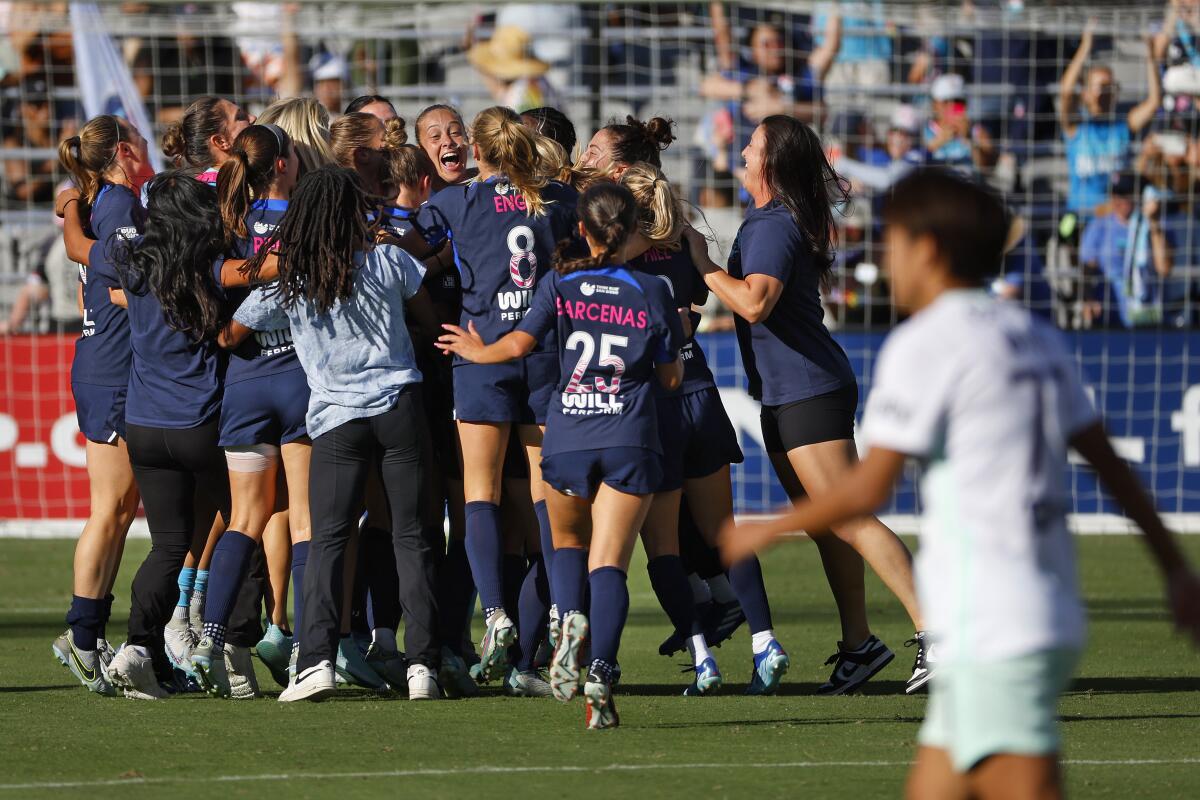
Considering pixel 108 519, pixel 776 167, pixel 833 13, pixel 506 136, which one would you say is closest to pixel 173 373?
pixel 108 519

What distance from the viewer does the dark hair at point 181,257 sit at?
627cm

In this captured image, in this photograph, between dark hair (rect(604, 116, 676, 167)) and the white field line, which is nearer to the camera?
the white field line

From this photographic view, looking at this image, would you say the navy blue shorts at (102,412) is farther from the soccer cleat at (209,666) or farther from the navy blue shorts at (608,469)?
the navy blue shorts at (608,469)

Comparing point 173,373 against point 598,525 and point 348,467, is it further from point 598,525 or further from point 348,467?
point 598,525

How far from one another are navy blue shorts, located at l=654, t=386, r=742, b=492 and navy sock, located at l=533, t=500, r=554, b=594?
0.47m

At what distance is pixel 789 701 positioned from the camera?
6516 mm

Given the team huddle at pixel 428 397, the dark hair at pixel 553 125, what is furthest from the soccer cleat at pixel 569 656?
the dark hair at pixel 553 125

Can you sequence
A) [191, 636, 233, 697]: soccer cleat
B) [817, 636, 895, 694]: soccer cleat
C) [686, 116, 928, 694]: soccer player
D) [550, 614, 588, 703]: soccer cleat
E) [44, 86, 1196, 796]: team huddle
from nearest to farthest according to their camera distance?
Result: 1. [550, 614, 588, 703]: soccer cleat
2. [44, 86, 1196, 796]: team huddle
3. [191, 636, 233, 697]: soccer cleat
4. [686, 116, 928, 694]: soccer player
5. [817, 636, 895, 694]: soccer cleat

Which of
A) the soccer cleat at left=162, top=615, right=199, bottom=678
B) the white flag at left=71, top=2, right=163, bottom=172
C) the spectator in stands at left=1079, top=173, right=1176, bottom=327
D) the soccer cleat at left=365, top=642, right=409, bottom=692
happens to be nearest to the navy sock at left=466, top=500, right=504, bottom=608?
the soccer cleat at left=365, top=642, right=409, bottom=692

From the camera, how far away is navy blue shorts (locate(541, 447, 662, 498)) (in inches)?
227

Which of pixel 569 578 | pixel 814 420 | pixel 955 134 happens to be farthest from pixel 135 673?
pixel 955 134

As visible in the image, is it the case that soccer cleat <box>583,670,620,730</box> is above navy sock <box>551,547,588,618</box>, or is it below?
below

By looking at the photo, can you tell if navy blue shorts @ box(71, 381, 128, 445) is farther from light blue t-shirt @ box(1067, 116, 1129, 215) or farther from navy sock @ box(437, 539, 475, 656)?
light blue t-shirt @ box(1067, 116, 1129, 215)

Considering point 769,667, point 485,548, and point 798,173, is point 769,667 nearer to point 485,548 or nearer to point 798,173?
point 485,548
